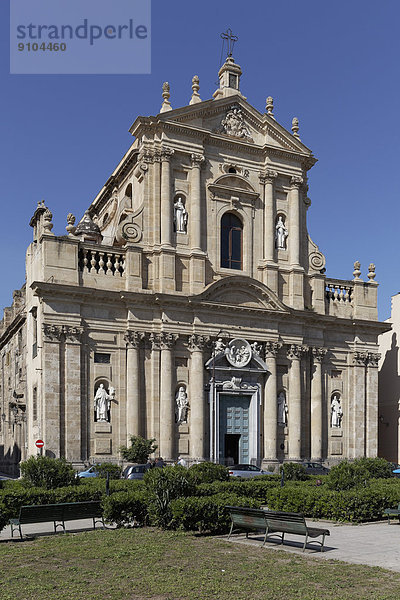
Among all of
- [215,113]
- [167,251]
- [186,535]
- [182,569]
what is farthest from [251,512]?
[215,113]

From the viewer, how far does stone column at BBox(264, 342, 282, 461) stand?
39000 mm

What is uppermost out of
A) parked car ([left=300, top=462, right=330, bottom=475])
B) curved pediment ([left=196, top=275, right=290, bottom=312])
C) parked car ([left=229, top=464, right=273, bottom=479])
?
curved pediment ([left=196, top=275, right=290, bottom=312])

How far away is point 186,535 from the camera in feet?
57.5

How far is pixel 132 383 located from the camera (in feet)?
118

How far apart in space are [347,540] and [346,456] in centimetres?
2580

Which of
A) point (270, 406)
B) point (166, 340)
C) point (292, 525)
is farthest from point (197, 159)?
point (292, 525)

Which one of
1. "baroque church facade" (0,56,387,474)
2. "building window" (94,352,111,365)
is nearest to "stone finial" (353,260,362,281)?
"baroque church facade" (0,56,387,474)

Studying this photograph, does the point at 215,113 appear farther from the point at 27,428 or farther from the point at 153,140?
the point at 27,428

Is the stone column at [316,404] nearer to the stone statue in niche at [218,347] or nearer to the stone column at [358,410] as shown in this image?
the stone column at [358,410]

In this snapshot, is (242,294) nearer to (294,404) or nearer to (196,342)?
(196,342)

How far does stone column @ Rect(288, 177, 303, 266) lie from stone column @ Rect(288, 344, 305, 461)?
5629 mm

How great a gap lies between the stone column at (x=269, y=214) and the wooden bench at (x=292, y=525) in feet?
85.6

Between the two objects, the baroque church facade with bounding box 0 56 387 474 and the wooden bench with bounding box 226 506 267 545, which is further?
the baroque church facade with bounding box 0 56 387 474

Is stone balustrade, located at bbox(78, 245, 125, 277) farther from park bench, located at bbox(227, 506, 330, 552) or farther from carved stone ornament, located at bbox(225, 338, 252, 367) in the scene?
park bench, located at bbox(227, 506, 330, 552)
